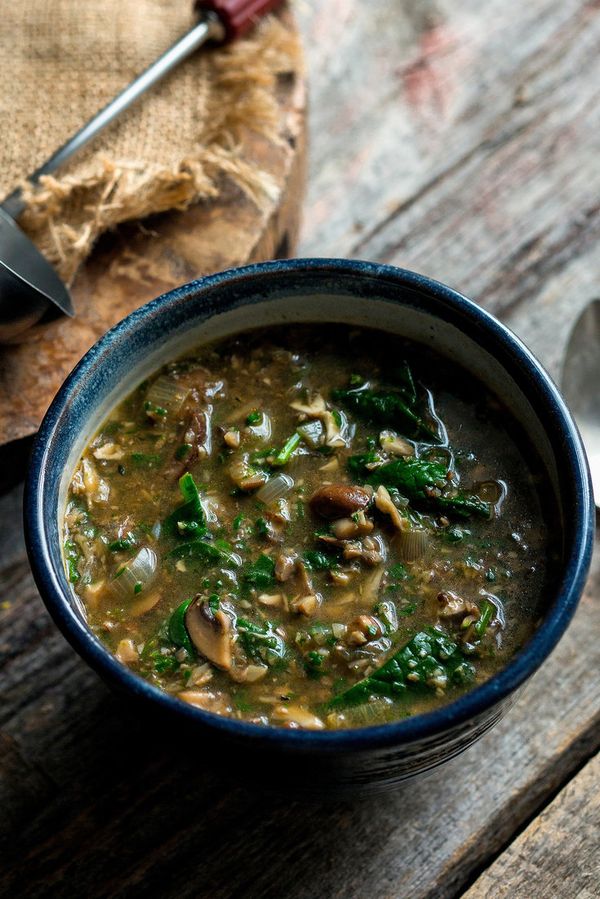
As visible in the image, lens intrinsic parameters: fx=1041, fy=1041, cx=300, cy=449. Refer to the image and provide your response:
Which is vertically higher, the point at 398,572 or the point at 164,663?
the point at 164,663

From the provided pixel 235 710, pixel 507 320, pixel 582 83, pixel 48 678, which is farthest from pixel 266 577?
pixel 582 83

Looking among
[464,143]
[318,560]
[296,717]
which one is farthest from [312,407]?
[464,143]

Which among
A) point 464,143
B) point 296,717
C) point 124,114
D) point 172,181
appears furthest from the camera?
point 464,143

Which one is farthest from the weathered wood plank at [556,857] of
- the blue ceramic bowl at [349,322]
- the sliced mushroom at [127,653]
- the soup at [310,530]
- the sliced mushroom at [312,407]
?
the sliced mushroom at [312,407]

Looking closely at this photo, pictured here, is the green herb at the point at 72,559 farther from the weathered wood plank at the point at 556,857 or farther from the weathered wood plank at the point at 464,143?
the weathered wood plank at the point at 464,143

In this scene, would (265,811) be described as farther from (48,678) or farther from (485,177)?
(485,177)

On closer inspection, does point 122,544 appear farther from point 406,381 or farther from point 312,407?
point 406,381
